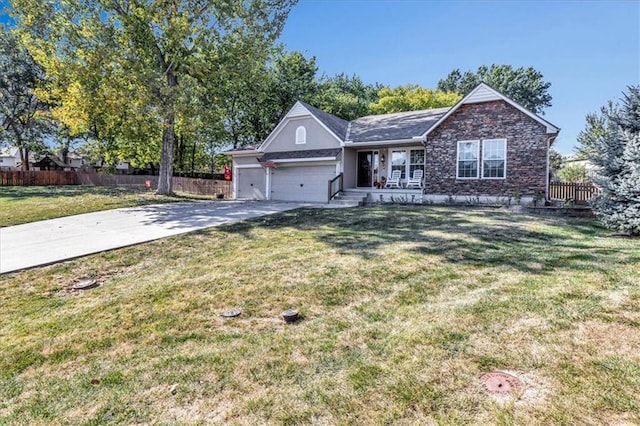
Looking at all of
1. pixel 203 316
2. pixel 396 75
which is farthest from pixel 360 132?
pixel 396 75

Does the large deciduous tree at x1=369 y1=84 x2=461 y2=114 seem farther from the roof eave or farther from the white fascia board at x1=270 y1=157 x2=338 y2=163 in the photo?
the white fascia board at x1=270 y1=157 x2=338 y2=163

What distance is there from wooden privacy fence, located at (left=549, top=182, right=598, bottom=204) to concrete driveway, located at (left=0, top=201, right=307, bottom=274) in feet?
40.3

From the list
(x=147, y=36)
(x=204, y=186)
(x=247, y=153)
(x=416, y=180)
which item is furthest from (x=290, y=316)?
(x=204, y=186)

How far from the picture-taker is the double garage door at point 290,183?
18.8 meters

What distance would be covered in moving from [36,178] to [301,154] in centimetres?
2294

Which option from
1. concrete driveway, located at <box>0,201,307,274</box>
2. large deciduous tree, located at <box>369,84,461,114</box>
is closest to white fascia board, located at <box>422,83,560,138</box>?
concrete driveway, located at <box>0,201,307,274</box>

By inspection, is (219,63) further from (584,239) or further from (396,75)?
(396,75)

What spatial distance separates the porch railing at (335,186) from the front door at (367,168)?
192cm

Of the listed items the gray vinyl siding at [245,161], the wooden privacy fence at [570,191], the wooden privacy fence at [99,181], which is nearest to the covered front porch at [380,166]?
the wooden privacy fence at [570,191]

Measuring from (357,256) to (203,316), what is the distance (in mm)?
2899

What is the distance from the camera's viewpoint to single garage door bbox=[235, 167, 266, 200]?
21109 millimetres

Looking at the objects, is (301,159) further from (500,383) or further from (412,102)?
(412,102)

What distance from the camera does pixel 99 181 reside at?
99.6 ft

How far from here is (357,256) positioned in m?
6.30
